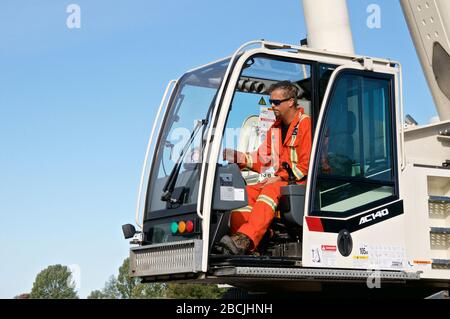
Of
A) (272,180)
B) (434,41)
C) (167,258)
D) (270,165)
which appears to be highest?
(434,41)

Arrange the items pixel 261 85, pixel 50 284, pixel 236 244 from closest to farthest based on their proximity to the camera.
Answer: pixel 236 244 < pixel 261 85 < pixel 50 284

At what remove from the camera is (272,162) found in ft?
23.1

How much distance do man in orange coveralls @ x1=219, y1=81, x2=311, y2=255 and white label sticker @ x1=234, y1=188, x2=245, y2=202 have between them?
0.14 m

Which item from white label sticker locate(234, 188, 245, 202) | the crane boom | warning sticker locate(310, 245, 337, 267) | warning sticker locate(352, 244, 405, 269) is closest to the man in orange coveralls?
white label sticker locate(234, 188, 245, 202)

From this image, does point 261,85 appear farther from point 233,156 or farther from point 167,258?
point 167,258

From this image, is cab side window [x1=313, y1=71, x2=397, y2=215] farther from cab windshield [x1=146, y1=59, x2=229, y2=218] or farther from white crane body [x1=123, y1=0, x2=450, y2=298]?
cab windshield [x1=146, y1=59, x2=229, y2=218]

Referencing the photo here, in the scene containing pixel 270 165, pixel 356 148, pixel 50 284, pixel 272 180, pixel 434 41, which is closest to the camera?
pixel 272 180

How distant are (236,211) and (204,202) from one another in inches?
17.8

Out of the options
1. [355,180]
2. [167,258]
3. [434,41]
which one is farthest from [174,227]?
[434,41]

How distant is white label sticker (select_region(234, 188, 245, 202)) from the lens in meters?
6.35

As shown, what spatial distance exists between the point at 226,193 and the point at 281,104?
1066mm

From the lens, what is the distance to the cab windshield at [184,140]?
666 cm
